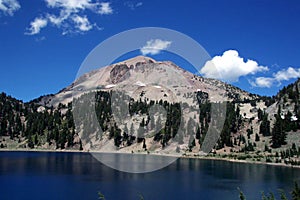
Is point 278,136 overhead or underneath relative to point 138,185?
overhead

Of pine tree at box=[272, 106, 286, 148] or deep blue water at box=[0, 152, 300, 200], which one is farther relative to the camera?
pine tree at box=[272, 106, 286, 148]

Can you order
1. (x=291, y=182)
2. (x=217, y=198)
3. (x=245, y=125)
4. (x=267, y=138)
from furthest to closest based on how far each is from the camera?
(x=245, y=125) < (x=267, y=138) < (x=291, y=182) < (x=217, y=198)

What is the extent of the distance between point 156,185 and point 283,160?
2820 inches

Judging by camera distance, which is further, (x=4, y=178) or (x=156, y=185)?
(x=4, y=178)

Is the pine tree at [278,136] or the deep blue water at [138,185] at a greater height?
the pine tree at [278,136]

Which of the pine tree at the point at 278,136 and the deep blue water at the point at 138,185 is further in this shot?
the pine tree at the point at 278,136

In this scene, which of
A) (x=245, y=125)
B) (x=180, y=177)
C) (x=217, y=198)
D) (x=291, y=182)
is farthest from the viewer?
(x=245, y=125)

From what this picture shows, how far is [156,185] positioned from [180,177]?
1594cm

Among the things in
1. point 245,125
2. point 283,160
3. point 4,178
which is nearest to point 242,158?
point 283,160

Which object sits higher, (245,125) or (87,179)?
(245,125)

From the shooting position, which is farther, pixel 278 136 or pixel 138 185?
pixel 278 136

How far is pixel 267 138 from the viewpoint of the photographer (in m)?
169

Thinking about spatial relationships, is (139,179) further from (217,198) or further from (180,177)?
(217,198)

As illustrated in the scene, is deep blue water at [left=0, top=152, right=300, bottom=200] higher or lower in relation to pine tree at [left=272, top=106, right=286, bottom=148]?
lower
